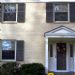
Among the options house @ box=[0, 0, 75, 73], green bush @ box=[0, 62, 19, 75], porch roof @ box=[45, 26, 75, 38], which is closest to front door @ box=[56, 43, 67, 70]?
house @ box=[0, 0, 75, 73]

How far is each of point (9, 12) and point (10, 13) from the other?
0.36 feet

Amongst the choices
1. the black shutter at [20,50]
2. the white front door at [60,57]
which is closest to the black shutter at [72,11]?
the white front door at [60,57]

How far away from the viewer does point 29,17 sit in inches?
1067

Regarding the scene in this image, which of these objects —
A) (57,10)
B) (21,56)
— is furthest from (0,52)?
(57,10)

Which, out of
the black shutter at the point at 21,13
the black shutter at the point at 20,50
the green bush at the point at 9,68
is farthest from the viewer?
the black shutter at the point at 21,13

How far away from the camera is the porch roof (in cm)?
2622

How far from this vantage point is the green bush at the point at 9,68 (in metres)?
24.5

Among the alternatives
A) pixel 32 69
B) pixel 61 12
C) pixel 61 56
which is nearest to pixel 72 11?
pixel 61 12

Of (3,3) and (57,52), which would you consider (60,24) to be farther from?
(3,3)

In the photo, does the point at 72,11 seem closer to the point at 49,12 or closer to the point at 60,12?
the point at 60,12

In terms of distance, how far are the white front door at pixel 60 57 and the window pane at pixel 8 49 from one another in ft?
8.88

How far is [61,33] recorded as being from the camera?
86.4 ft

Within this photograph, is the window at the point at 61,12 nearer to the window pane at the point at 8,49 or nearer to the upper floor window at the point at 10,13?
the upper floor window at the point at 10,13

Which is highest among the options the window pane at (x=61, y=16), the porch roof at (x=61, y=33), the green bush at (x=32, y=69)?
the window pane at (x=61, y=16)
